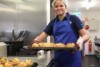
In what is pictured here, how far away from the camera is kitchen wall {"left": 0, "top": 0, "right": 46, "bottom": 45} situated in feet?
10.4

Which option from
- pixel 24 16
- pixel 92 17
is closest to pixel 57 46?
pixel 24 16

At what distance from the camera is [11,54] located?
2.60 meters

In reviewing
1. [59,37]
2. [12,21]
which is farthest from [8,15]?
[59,37]

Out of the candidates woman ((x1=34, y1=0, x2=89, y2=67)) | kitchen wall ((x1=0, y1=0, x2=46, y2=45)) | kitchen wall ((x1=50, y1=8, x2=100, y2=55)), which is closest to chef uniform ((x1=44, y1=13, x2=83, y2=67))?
woman ((x1=34, y1=0, x2=89, y2=67))

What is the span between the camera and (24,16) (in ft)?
10.6

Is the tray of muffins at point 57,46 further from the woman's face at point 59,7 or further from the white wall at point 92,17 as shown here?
the white wall at point 92,17

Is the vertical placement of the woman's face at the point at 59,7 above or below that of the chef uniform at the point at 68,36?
above

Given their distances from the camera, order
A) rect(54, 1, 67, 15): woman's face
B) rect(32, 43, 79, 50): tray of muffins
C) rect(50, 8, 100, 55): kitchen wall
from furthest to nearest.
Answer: rect(50, 8, 100, 55): kitchen wall, rect(54, 1, 67, 15): woman's face, rect(32, 43, 79, 50): tray of muffins

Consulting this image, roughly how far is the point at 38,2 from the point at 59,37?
1402 millimetres

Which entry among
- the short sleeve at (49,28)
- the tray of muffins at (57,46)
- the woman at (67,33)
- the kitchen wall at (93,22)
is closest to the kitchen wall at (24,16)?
the short sleeve at (49,28)

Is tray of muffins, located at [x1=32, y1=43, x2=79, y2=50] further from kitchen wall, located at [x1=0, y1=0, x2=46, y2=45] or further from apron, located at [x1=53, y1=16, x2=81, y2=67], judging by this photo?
kitchen wall, located at [x1=0, y1=0, x2=46, y2=45]

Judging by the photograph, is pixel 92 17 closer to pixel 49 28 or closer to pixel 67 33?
pixel 49 28

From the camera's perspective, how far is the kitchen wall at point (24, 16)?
10.4ft

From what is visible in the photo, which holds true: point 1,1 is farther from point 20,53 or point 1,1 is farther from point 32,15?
point 20,53
